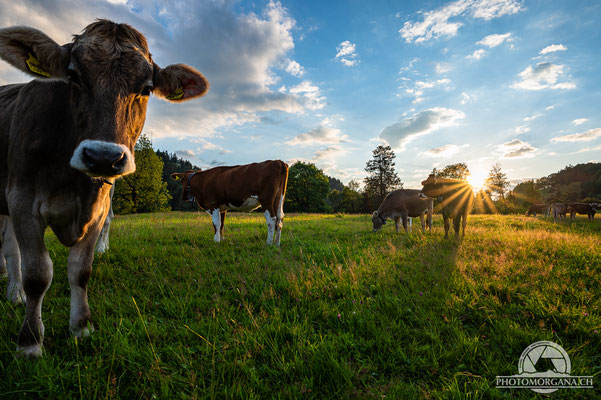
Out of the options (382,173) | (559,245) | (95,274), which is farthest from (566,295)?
(382,173)

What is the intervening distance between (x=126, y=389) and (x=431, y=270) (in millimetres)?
4353

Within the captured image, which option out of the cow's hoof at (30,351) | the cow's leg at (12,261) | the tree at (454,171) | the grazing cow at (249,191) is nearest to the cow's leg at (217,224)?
the grazing cow at (249,191)

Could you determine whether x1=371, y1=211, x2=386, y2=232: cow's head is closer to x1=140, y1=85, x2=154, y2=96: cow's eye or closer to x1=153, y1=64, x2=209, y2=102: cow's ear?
x1=153, y1=64, x2=209, y2=102: cow's ear

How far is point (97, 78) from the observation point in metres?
2.20

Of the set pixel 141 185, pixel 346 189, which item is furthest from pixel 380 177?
pixel 141 185

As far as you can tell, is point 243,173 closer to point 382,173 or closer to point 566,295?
point 566,295

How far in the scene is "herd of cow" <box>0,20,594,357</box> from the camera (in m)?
2.17

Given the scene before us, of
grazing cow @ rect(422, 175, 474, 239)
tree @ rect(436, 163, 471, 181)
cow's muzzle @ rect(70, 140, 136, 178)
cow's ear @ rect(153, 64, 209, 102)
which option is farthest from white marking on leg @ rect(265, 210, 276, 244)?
tree @ rect(436, 163, 471, 181)

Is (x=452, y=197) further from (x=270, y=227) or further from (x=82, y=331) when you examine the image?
(x=82, y=331)

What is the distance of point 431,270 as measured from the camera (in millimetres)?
4297

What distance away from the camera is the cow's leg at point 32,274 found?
7.57 ft

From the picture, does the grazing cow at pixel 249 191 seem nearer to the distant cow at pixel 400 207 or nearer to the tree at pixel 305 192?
the distant cow at pixel 400 207

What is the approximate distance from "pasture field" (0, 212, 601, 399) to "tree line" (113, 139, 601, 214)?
35.3 meters

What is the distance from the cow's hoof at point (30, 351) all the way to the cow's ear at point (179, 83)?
9.15 ft
